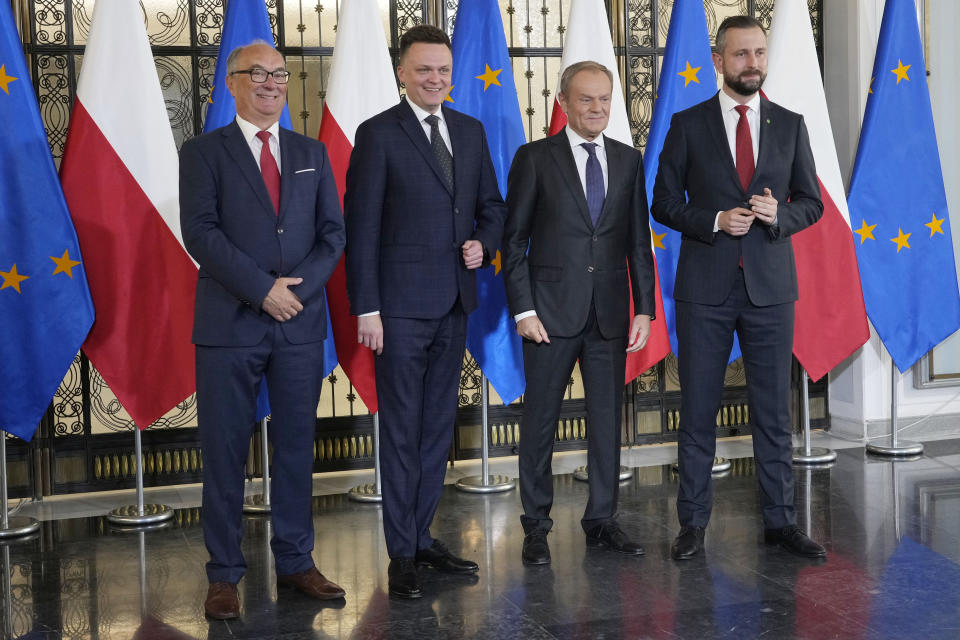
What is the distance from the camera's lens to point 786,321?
12.3 feet

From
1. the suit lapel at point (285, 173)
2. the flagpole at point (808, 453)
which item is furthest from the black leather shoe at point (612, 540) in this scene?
the flagpole at point (808, 453)

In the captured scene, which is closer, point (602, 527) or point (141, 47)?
point (602, 527)

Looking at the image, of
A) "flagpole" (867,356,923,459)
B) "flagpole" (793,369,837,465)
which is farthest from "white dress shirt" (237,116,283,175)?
"flagpole" (867,356,923,459)

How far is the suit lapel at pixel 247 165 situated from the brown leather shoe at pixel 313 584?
1.16 m

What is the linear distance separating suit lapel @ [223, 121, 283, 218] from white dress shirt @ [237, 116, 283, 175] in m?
0.03

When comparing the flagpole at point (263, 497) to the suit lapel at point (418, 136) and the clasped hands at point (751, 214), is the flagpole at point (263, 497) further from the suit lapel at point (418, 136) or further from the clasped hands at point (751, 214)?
the clasped hands at point (751, 214)

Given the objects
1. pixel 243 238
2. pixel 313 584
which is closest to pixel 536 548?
pixel 313 584

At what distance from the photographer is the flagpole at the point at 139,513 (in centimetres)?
445

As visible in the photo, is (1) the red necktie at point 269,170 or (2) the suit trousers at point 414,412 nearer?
(1) the red necktie at point 269,170

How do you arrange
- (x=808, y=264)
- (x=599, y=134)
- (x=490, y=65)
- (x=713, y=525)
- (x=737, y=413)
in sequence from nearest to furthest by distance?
(x=599, y=134) < (x=713, y=525) < (x=490, y=65) < (x=808, y=264) < (x=737, y=413)

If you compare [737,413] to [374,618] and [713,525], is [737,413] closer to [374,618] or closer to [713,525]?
[713,525]

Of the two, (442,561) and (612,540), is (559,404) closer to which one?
(612,540)

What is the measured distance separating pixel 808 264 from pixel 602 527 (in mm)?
1990

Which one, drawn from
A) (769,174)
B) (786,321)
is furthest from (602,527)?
(769,174)
